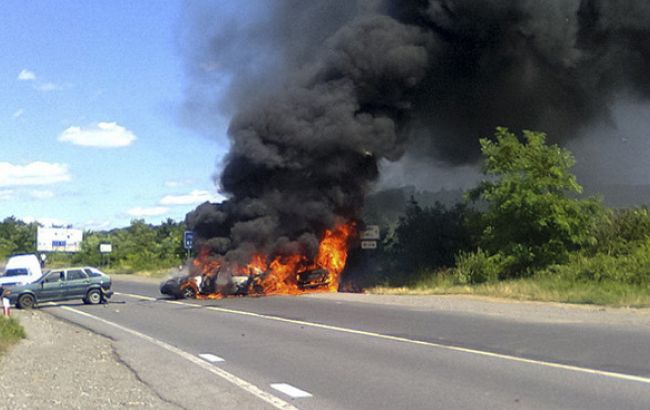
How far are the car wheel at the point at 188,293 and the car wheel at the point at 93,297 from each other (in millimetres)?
3205

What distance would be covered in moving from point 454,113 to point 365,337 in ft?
75.2

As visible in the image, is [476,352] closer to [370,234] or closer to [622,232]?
[622,232]

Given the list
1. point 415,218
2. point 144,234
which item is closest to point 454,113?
point 415,218

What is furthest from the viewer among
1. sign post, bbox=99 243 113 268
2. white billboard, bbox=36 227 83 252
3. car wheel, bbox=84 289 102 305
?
white billboard, bbox=36 227 83 252

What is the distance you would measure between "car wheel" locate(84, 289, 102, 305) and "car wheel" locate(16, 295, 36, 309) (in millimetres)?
1953

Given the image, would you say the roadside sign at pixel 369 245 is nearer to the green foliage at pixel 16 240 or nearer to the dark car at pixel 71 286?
the dark car at pixel 71 286

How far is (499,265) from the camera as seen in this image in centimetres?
2792

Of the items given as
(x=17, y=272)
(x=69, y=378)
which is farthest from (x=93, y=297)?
(x=69, y=378)

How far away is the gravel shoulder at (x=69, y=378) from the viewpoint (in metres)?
8.16

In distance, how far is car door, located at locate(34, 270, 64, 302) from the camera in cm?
2831

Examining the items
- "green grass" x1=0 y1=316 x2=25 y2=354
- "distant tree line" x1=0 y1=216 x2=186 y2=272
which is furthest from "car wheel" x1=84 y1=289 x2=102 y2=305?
"distant tree line" x1=0 y1=216 x2=186 y2=272

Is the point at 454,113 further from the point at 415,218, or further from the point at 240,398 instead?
the point at 240,398

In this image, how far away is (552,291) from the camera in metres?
23.3

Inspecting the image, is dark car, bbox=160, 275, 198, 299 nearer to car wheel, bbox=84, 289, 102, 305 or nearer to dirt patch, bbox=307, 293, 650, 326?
car wheel, bbox=84, 289, 102, 305
